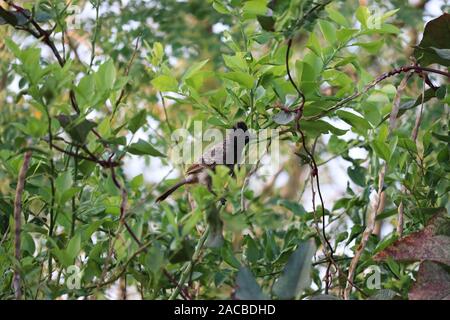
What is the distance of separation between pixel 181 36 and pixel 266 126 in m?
1.46

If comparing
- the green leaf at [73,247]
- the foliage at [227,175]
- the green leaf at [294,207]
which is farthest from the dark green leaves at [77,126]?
the green leaf at [294,207]

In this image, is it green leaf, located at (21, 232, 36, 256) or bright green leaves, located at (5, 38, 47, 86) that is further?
green leaf, located at (21, 232, 36, 256)

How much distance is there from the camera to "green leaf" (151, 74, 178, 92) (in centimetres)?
99

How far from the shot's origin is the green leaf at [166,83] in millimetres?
989

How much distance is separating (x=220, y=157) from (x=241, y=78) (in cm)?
13

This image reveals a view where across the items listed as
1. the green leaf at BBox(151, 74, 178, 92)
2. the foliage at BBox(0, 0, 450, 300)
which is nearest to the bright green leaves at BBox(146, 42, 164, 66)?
the foliage at BBox(0, 0, 450, 300)

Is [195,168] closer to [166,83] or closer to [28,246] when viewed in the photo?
[166,83]

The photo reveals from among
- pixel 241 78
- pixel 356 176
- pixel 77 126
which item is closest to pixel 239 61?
pixel 241 78

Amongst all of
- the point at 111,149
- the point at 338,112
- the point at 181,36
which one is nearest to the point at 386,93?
the point at 338,112

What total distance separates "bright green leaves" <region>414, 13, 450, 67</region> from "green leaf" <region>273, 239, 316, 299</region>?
345 millimetres

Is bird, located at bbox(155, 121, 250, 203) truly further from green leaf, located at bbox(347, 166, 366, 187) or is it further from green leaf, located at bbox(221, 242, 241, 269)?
green leaf, located at bbox(347, 166, 366, 187)

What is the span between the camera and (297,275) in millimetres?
735

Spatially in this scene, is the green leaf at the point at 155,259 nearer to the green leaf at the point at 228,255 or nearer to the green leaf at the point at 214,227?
the green leaf at the point at 214,227
